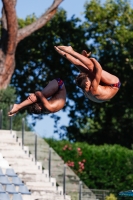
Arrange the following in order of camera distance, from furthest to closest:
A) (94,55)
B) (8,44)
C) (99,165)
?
(94,55) → (8,44) → (99,165)

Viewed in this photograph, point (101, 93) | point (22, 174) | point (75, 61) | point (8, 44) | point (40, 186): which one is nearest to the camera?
point (75, 61)

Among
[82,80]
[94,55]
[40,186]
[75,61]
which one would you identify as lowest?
[94,55]

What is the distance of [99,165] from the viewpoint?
2420cm

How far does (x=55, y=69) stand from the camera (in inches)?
1289

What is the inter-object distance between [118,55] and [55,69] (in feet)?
9.55

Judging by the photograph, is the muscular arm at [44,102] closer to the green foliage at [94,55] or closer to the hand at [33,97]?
the hand at [33,97]

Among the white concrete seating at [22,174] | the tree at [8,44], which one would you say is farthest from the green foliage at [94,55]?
the white concrete seating at [22,174]

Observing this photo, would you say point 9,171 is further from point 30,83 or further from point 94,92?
point 30,83

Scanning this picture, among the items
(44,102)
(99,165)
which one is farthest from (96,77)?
(99,165)

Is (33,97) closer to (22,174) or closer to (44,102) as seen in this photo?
(44,102)

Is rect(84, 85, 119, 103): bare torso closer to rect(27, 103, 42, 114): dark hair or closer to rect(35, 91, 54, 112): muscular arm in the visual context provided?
rect(35, 91, 54, 112): muscular arm

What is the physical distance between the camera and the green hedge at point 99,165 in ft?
79.1

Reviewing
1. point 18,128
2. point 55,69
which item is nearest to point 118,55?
point 55,69

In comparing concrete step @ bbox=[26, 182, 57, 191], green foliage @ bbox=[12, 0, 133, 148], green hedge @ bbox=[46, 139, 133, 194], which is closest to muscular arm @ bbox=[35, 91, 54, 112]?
concrete step @ bbox=[26, 182, 57, 191]
